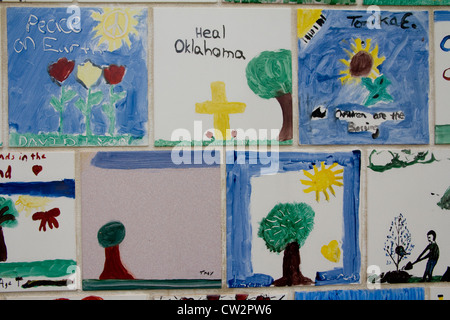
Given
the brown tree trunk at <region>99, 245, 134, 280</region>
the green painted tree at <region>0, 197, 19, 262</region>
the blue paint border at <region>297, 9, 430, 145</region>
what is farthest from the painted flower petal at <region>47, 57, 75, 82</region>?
the blue paint border at <region>297, 9, 430, 145</region>

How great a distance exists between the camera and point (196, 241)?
91 centimetres

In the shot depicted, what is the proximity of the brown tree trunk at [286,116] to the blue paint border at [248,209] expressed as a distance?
0.14 feet

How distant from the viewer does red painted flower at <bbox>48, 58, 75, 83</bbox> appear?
2.96ft

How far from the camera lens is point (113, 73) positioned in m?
0.90

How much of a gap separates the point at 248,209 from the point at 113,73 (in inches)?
18.7

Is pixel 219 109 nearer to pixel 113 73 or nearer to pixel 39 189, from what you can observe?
pixel 113 73

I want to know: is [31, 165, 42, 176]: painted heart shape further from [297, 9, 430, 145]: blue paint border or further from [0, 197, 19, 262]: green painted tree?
[297, 9, 430, 145]: blue paint border

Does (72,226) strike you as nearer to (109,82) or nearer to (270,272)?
(109,82)

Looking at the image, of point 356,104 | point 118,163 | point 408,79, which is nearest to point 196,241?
point 118,163

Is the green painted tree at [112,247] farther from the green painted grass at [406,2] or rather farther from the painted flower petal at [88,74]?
the green painted grass at [406,2]

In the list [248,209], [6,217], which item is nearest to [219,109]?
[248,209]

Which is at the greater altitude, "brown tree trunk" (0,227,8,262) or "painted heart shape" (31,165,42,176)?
"painted heart shape" (31,165,42,176)

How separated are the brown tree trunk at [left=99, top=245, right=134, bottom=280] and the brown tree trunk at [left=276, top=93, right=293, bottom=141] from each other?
497 millimetres

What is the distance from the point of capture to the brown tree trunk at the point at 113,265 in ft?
2.96
